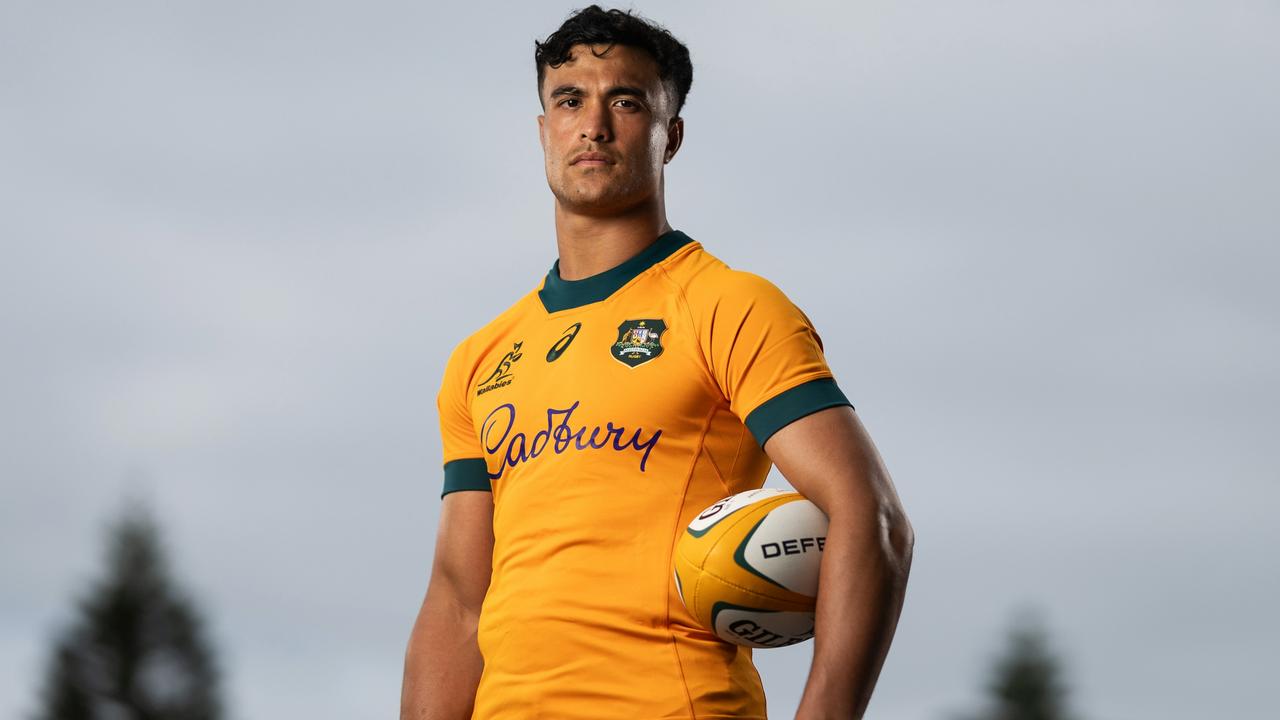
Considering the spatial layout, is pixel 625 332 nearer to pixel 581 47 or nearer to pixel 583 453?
pixel 583 453

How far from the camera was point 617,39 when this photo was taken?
193 inches

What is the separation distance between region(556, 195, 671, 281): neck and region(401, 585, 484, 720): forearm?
113 centimetres

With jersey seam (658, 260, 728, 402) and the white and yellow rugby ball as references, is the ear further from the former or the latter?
the white and yellow rugby ball

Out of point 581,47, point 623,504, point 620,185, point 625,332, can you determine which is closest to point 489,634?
point 623,504

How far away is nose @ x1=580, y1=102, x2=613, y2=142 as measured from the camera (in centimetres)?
473

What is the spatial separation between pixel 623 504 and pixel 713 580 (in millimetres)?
369

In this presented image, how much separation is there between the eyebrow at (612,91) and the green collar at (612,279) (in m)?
0.43

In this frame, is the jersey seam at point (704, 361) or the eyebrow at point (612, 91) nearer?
the jersey seam at point (704, 361)

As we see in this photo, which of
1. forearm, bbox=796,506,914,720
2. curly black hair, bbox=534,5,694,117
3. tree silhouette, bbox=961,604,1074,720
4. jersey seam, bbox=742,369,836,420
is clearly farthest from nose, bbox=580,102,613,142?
tree silhouette, bbox=961,604,1074,720

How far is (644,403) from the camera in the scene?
433 cm

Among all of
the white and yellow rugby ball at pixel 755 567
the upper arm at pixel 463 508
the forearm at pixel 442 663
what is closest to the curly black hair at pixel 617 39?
the upper arm at pixel 463 508

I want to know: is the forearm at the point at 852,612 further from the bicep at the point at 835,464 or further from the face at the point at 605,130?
the face at the point at 605,130

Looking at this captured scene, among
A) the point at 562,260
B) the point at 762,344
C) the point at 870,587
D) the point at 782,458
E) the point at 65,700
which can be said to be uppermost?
the point at 562,260

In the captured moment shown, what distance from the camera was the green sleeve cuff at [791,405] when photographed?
412 cm
